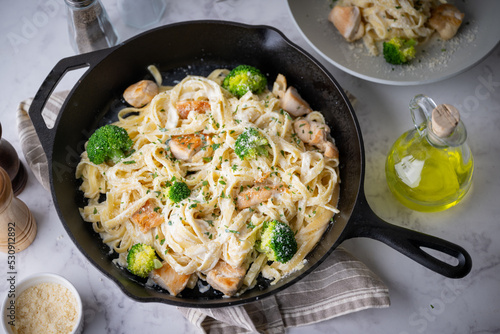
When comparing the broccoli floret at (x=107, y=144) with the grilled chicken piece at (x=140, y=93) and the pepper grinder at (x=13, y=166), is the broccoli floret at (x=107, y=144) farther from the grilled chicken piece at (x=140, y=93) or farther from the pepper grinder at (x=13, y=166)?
the pepper grinder at (x=13, y=166)

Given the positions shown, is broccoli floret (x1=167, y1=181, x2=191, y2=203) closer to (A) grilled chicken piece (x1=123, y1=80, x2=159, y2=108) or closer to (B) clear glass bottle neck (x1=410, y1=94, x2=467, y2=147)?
(A) grilled chicken piece (x1=123, y1=80, x2=159, y2=108)

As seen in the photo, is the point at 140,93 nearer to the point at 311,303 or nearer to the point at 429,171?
the point at 311,303

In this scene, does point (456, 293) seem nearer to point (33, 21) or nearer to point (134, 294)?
point (134, 294)

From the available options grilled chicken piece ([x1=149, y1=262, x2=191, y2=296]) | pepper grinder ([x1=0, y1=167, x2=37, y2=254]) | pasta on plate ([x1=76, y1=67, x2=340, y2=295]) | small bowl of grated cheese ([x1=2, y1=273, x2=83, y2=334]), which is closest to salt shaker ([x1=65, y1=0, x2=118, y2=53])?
pasta on plate ([x1=76, y1=67, x2=340, y2=295])

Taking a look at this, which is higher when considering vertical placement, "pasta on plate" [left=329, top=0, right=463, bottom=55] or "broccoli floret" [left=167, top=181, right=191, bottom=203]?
"pasta on plate" [left=329, top=0, right=463, bottom=55]

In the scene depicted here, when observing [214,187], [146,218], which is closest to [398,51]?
[214,187]

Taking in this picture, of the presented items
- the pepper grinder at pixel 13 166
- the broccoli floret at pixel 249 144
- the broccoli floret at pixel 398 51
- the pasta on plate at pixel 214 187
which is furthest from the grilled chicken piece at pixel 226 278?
the broccoli floret at pixel 398 51
